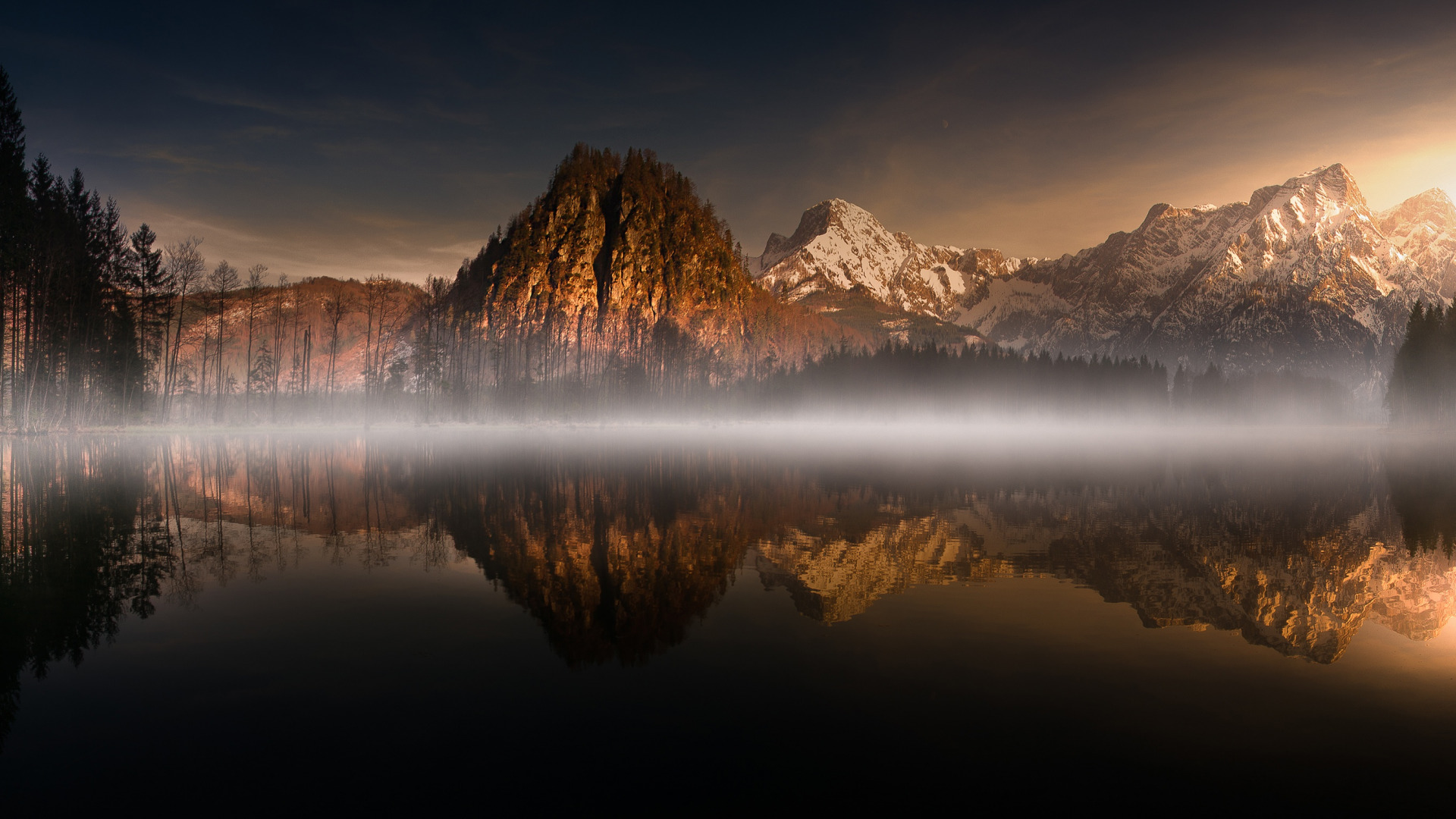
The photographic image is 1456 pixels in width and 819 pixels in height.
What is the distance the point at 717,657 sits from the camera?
31.9 ft

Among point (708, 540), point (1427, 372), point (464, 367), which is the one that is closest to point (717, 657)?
point (708, 540)

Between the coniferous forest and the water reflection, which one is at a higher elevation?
the coniferous forest

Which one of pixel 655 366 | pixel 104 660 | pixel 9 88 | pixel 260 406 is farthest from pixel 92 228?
pixel 655 366

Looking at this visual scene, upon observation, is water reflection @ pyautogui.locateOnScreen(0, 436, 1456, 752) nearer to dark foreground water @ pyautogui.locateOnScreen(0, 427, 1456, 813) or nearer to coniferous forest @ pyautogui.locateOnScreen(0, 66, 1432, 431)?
dark foreground water @ pyautogui.locateOnScreen(0, 427, 1456, 813)

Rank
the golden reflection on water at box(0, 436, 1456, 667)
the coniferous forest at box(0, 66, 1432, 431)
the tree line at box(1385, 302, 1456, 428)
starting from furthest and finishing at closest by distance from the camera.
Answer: the tree line at box(1385, 302, 1456, 428) → the coniferous forest at box(0, 66, 1432, 431) → the golden reflection on water at box(0, 436, 1456, 667)

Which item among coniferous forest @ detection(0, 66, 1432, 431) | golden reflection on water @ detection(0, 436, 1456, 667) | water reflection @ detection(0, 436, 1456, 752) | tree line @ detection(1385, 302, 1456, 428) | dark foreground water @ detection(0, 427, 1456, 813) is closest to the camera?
dark foreground water @ detection(0, 427, 1456, 813)

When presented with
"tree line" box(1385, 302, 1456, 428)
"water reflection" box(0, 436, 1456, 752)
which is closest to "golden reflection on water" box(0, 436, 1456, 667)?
"water reflection" box(0, 436, 1456, 752)

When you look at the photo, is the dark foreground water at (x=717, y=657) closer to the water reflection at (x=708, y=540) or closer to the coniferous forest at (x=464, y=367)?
the water reflection at (x=708, y=540)

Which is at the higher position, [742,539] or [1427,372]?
[1427,372]

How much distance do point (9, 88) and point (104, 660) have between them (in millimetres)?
61443

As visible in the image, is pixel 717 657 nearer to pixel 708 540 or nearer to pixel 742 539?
pixel 708 540

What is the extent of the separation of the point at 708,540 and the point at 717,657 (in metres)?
8.30

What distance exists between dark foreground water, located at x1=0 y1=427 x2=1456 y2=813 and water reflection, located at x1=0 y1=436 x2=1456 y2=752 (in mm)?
131

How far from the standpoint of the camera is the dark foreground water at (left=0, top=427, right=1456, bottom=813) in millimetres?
6547
